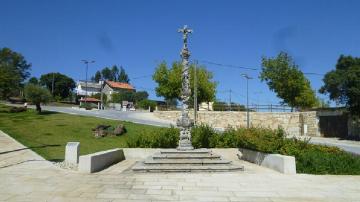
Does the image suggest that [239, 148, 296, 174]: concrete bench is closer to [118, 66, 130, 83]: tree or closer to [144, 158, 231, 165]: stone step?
[144, 158, 231, 165]: stone step

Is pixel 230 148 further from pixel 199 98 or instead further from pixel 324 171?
pixel 199 98

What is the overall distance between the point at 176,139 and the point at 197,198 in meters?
9.88

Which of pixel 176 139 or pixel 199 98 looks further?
pixel 199 98

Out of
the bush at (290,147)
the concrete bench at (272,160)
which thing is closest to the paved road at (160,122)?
the bush at (290,147)

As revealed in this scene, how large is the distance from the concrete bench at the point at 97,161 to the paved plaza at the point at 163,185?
338 mm

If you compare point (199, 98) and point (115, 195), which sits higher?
point (199, 98)

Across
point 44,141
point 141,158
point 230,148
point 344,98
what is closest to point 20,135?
point 44,141

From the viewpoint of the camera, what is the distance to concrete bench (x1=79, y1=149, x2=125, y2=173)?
40.0 feet

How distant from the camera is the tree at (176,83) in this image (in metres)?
52.4

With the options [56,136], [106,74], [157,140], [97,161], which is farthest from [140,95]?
[97,161]

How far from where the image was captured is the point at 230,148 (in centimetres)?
1817

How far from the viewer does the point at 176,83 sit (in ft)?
172

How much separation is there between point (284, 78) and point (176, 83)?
14.9 meters

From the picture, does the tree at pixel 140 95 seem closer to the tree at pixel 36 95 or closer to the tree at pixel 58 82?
the tree at pixel 58 82
